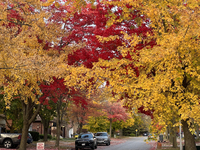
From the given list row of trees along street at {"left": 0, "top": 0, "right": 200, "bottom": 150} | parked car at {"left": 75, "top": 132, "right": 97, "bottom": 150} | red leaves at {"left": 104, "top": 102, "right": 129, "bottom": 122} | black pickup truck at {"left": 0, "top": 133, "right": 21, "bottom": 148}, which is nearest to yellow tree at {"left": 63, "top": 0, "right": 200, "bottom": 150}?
row of trees along street at {"left": 0, "top": 0, "right": 200, "bottom": 150}

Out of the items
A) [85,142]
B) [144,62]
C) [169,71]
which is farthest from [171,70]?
[85,142]

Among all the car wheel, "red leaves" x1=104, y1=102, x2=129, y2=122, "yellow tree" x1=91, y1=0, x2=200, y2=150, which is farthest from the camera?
"red leaves" x1=104, y1=102, x2=129, y2=122

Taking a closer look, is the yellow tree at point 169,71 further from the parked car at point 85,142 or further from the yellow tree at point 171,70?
the parked car at point 85,142

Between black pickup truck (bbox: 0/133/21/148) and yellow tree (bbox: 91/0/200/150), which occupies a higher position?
yellow tree (bbox: 91/0/200/150)

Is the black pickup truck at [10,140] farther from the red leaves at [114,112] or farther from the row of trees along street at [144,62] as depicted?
the red leaves at [114,112]

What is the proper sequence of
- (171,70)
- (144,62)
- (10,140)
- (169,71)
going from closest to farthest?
(169,71)
(171,70)
(144,62)
(10,140)

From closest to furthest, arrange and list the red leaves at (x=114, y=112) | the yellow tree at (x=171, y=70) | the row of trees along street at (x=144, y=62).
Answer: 1. the yellow tree at (x=171, y=70)
2. the row of trees along street at (x=144, y=62)
3. the red leaves at (x=114, y=112)

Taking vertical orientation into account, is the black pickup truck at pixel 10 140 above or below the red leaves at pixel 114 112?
below

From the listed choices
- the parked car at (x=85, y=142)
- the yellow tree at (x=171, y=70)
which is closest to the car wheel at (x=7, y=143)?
the parked car at (x=85, y=142)

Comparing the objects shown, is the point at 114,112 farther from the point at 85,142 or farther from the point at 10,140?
the point at 10,140

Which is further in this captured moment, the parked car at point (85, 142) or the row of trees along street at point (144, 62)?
the parked car at point (85, 142)

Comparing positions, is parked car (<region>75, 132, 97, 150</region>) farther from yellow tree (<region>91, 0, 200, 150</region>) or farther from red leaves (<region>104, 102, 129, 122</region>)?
red leaves (<region>104, 102, 129, 122</region>)

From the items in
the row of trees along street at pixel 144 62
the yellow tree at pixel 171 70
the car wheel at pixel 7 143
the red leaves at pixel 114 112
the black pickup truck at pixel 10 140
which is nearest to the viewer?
the yellow tree at pixel 171 70

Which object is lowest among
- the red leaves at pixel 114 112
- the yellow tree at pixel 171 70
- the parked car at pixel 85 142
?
the parked car at pixel 85 142
